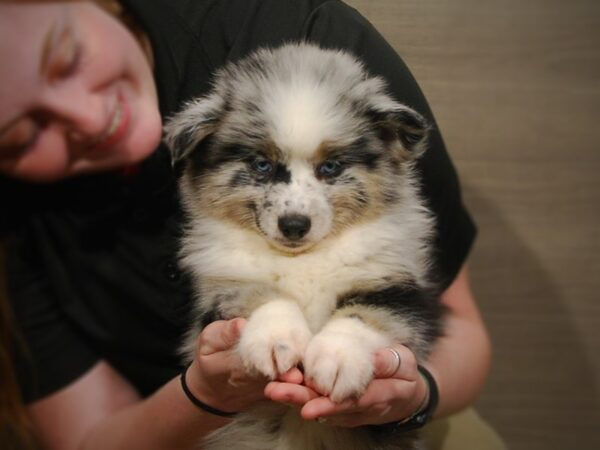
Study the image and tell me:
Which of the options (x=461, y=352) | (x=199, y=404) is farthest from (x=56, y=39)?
(x=461, y=352)

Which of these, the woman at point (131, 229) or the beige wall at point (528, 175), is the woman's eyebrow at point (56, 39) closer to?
the woman at point (131, 229)

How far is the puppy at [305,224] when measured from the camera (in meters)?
0.68

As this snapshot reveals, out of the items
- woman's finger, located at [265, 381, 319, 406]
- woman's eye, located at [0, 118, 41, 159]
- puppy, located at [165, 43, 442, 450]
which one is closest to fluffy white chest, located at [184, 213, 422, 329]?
puppy, located at [165, 43, 442, 450]

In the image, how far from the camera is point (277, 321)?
2.25ft

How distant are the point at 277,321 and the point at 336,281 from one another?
0.35 feet

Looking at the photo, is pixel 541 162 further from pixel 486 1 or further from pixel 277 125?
pixel 277 125

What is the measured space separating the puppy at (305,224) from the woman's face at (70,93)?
6 centimetres

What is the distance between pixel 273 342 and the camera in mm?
665

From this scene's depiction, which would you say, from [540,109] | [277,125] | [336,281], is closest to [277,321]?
[336,281]

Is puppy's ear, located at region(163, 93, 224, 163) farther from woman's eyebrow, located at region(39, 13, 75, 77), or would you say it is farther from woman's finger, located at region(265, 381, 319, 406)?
woman's finger, located at region(265, 381, 319, 406)

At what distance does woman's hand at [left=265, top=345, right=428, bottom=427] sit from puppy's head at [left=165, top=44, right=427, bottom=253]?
162 mm

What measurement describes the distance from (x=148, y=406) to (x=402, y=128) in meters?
0.59

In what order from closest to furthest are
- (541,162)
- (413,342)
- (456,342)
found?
1. (413,342)
2. (541,162)
3. (456,342)

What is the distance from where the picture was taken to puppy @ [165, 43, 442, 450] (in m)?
0.68
